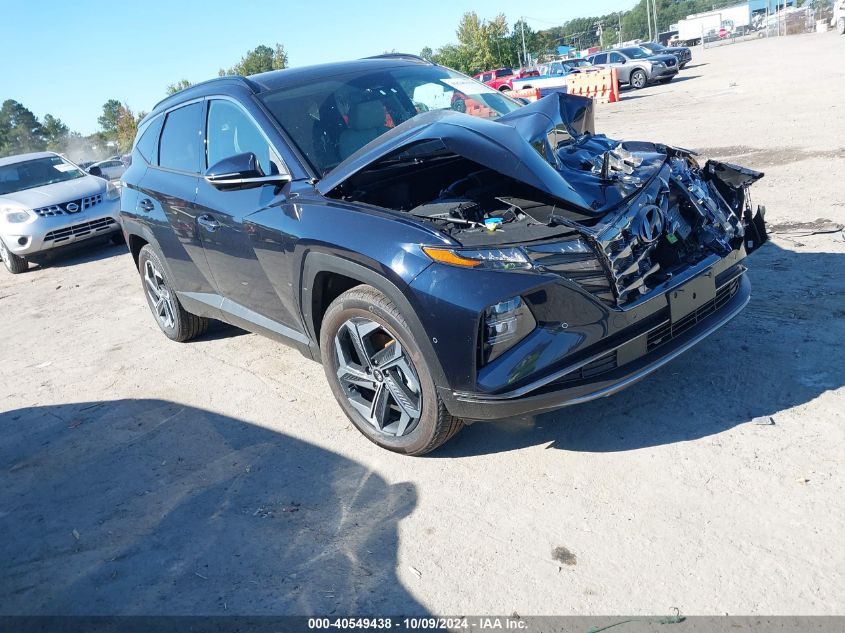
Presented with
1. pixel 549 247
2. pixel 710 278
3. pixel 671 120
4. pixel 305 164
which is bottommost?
pixel 671 120

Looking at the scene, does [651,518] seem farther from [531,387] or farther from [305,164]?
[305,164]

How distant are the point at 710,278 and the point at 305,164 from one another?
7.10ft

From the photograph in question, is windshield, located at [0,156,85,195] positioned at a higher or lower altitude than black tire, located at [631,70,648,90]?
higher

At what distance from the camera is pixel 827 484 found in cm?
290

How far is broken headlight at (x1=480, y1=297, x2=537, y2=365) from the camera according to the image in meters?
3.01

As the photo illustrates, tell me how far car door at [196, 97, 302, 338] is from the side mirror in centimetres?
5

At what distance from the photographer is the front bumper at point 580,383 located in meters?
3.07

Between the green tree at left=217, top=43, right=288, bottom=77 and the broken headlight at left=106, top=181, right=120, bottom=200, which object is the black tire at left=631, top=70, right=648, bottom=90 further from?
the green tree at left=217, top=43, right=288, bottom=77

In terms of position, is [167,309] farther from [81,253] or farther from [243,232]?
[81,253]

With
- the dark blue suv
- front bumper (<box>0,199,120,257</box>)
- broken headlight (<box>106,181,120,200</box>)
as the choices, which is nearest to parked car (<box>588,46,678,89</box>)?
broken headlight (<box>106,181,120,200</box>)

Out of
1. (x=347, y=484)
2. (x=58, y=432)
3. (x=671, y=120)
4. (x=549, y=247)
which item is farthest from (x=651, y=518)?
(x=671, y=120)

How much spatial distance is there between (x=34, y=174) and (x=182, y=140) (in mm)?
7937

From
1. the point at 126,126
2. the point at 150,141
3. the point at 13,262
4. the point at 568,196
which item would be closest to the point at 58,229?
the point at 13,262

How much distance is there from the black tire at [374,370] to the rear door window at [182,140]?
1.83m
